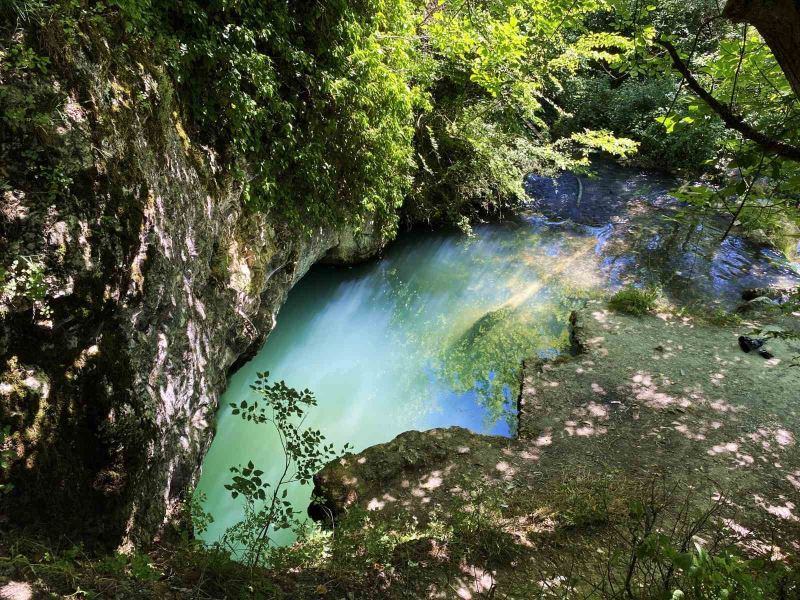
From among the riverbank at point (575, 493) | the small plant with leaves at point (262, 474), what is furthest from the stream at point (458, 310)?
the small plant with leaves at point (262, 474)

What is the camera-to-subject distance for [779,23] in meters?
1.84

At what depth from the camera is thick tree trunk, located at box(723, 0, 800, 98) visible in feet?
A: 5.89

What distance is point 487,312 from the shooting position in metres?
9.85

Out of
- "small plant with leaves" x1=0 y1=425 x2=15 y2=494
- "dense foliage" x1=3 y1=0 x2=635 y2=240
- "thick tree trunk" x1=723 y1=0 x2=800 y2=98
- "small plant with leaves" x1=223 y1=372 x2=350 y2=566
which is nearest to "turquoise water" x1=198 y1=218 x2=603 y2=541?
"small plant with leaves" x1=223 y1=372 x2=350 y2=566

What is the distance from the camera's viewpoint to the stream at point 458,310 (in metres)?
6.91

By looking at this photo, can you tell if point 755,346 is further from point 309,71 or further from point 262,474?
point 309,71

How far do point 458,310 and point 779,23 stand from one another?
27.4 ft

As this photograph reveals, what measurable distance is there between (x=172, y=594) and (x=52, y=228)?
223 centimetres

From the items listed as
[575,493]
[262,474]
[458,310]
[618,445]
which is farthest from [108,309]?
[458,310]

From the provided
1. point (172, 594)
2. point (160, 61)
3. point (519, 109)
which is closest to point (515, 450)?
point (172, 594)

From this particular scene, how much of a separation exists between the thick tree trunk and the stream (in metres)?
5.44

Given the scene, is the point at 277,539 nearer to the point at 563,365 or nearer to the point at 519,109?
the point at 563,365

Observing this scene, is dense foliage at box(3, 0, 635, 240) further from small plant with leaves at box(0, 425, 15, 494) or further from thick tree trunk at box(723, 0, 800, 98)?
thick tree trunk at box(723, 0, 800, 98)

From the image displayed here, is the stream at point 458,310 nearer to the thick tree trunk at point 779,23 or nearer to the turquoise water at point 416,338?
the turquoise water at point 416,338
